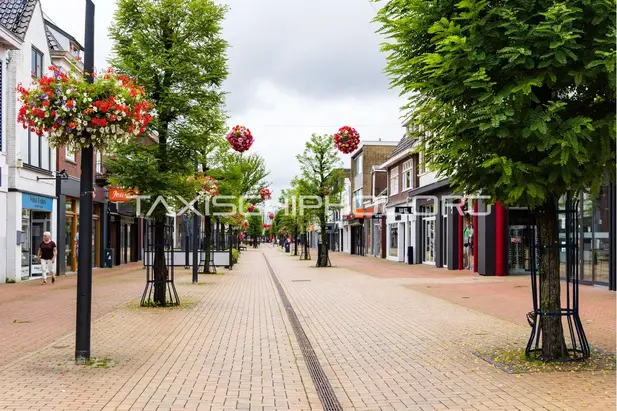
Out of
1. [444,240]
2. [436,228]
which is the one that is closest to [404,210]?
[436,228]

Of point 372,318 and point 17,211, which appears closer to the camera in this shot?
point 372,318

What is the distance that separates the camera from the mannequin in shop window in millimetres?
29344

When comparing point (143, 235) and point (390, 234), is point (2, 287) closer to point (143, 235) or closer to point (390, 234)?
point (143, 235)

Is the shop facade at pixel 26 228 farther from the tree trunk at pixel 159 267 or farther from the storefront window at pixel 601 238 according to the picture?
the storefront window at pixel 601 238

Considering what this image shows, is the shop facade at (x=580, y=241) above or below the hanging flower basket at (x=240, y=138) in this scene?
below

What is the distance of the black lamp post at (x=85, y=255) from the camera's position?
8.34 metres

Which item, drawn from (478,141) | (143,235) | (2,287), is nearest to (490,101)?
(478,141)

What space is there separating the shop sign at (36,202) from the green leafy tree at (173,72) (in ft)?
33.4

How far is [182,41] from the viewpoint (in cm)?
1502

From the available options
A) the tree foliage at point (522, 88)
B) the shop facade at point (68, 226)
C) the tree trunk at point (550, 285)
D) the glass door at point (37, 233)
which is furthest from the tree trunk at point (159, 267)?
the shop facade at point (68, 226)

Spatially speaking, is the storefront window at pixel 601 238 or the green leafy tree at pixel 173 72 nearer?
the green leafy tree at pixel 173 72

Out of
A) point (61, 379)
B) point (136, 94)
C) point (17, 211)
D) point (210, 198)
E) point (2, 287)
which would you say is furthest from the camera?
point (210, 198)

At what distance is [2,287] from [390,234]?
102 feet

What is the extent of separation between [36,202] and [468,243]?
1743cm
